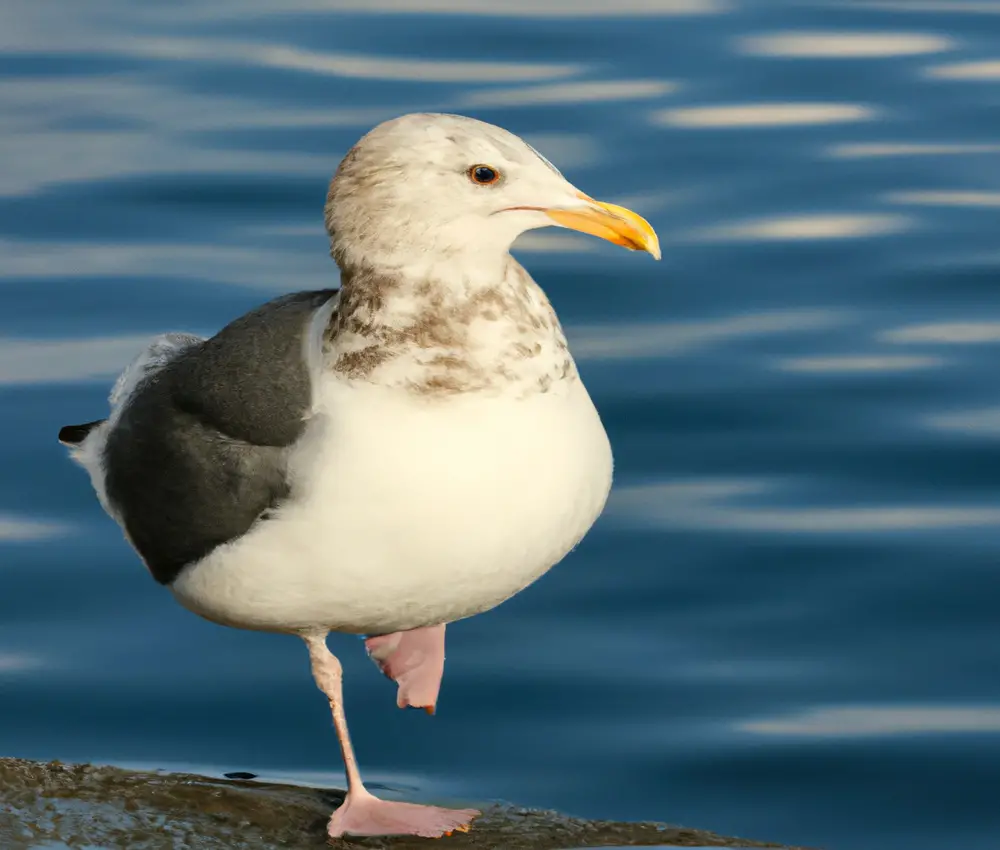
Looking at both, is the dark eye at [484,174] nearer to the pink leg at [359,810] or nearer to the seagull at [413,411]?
the seagull at [413,411]

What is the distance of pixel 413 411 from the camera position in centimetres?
702

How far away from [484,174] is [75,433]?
237 centimetres

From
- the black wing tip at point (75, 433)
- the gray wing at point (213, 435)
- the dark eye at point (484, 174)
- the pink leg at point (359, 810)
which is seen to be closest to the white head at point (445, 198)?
the dark eye at point (484, 174)

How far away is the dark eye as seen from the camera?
23.3ft

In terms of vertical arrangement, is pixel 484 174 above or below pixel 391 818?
above

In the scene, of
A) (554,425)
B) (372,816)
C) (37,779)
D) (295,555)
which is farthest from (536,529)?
(37,779)

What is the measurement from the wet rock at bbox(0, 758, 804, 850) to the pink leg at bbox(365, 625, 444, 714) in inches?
23.9

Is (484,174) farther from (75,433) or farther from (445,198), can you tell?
(75,433)

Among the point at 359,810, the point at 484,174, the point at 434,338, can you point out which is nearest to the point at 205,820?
the point at 359,810

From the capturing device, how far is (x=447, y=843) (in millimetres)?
7562

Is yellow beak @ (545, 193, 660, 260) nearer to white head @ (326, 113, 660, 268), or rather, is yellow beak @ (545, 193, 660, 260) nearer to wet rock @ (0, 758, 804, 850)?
white head @ (326, 113, 660, 268)

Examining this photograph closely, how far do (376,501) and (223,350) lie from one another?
0.91 m

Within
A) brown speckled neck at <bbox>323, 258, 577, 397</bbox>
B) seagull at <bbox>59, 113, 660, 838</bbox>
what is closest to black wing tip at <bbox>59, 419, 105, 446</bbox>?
seagull at <bbox>59, 113, 660, 838</bbox>

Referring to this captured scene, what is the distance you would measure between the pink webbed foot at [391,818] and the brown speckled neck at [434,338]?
155 centimetres
